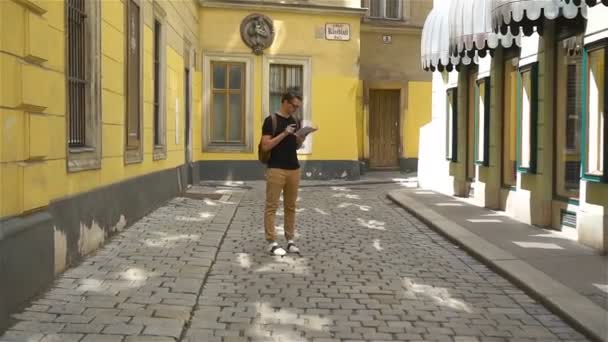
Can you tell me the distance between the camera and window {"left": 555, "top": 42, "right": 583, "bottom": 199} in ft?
28.7

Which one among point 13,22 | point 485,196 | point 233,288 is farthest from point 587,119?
point 13,22

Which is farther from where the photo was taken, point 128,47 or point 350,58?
point 350,58

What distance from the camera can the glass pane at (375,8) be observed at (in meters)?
22.1

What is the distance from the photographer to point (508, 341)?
4.62 meters

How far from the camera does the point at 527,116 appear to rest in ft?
33.5

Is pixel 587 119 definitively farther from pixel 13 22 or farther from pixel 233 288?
pixel 13 22

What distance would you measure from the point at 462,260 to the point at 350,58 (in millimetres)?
12128

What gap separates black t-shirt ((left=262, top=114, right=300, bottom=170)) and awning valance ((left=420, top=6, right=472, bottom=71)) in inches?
228

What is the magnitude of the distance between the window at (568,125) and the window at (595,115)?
51 centimetres

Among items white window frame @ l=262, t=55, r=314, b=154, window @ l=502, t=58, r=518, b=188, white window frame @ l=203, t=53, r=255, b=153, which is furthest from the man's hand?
white window frame @ l=203, t=53, r=255, b=153

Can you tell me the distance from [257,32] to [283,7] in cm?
97

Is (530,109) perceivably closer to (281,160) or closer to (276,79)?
(281,160)

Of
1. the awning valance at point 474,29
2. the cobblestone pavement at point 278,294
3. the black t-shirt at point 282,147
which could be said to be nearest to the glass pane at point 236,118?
the awning valance at point 474,29

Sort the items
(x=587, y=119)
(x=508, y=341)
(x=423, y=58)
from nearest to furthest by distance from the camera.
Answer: (x=508, y=341)
(x=587, y=119)
(x=423, y=58)
